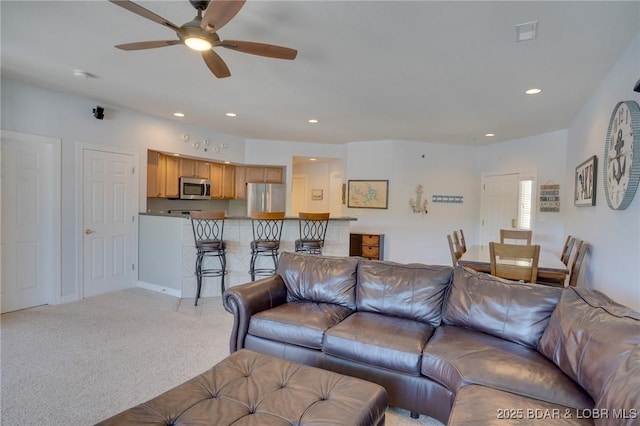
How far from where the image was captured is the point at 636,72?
7.89 feet

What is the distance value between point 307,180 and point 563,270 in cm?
658

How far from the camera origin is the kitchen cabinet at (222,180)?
6454 millimetres

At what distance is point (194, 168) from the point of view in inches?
240

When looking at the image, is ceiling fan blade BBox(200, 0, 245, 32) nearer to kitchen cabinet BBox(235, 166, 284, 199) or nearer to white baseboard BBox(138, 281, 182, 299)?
white baseboard BBox(138, 281, 182, 299)

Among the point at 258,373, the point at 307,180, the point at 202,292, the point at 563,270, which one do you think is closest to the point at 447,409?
the point at 258,373

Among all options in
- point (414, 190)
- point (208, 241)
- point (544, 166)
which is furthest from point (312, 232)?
point (544, 166)

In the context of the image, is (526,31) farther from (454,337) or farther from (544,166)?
(544,166)

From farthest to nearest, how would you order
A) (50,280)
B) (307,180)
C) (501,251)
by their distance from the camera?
(307,180)
(50,280)
(501,251)

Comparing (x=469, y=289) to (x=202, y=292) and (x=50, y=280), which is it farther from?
(x=50, y=280)

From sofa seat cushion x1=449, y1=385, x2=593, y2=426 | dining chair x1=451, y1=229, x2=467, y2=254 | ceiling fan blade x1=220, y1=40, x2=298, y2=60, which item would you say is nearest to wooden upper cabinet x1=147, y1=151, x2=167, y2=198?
ceiling fan blade x1=220, y1=40, x2=298, y2=60

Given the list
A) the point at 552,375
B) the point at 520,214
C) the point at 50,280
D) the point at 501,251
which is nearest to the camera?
the point at 552,375

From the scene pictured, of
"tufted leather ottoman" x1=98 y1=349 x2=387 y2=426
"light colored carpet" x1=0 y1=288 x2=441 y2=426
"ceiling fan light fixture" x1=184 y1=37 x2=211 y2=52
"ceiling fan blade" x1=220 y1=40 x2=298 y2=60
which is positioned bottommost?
"light colored carpet" x1=0 y1=288 x2=441 y2=426

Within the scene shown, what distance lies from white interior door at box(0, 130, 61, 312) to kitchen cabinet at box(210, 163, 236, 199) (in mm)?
2705

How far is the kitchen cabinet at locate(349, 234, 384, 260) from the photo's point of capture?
620cm
